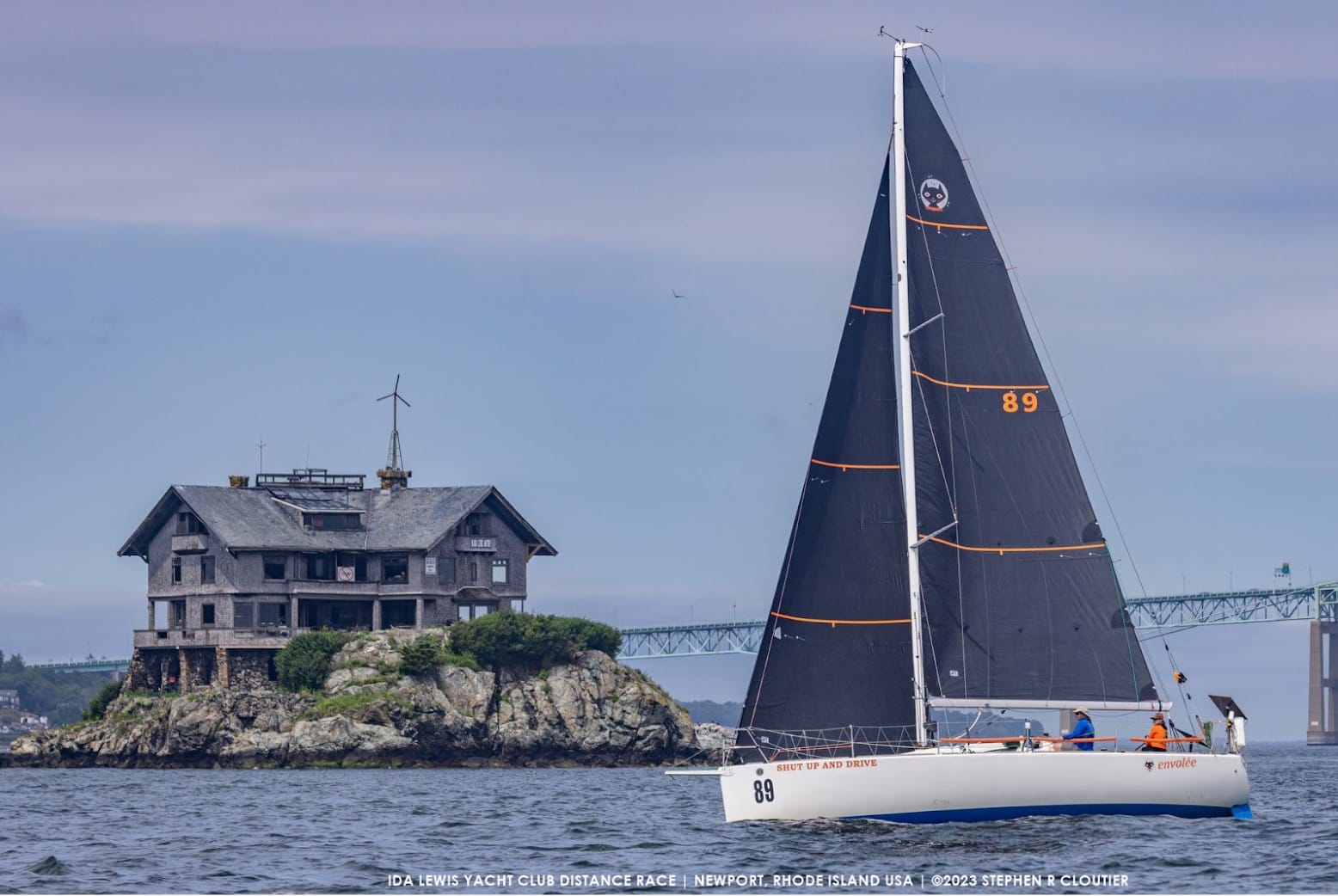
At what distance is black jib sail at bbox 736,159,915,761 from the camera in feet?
104

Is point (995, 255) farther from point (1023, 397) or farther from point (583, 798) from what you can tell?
→ point (583, 798)

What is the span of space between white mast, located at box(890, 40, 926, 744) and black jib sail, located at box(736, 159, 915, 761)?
0.87 feet

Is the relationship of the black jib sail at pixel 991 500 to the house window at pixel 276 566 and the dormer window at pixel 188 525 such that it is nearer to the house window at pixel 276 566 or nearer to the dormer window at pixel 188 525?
the house window at pixel 276 566

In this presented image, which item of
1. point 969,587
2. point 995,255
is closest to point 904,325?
point 995,255

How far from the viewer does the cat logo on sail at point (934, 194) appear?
32.9 m

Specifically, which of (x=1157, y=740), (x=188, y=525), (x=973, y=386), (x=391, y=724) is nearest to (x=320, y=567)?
(x=188, y=525)

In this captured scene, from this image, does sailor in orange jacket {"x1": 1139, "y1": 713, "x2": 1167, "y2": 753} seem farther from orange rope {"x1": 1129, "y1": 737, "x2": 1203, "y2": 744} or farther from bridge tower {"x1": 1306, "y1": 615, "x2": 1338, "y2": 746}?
bridge tower {"x1": 1306, "y1": 615, "x2": 1338, "y2": 746}

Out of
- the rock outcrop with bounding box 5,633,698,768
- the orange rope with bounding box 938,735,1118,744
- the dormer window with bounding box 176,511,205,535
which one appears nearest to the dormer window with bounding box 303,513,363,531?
the dormer window with bounding box 176,511,205,535

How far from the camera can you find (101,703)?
79438 millimetres

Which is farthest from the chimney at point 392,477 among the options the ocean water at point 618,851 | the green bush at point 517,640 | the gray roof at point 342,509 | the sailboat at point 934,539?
the sailboat at point 934,539

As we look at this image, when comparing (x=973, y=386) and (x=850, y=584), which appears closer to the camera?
(x=850, y=584)

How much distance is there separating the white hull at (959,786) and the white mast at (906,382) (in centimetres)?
180

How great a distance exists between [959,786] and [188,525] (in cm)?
5709

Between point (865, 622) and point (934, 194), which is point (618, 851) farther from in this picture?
point (934, 194)
